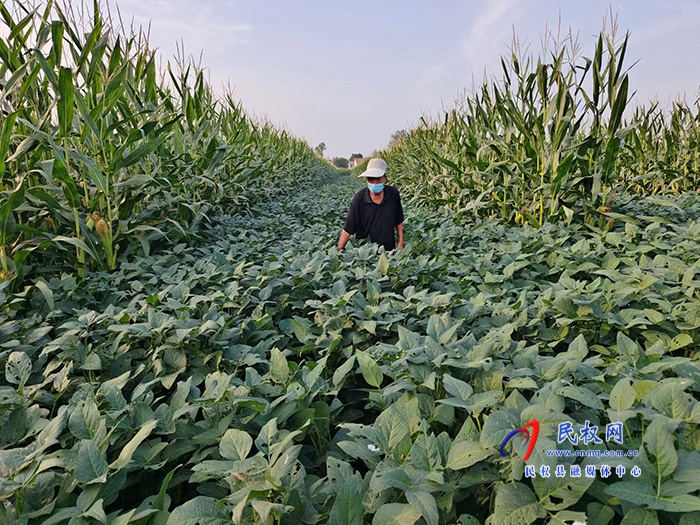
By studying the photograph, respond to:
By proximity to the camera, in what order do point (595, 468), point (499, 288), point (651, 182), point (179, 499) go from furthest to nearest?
point (651, 182), point (499, 288), point (179, 499), point (595, 468)

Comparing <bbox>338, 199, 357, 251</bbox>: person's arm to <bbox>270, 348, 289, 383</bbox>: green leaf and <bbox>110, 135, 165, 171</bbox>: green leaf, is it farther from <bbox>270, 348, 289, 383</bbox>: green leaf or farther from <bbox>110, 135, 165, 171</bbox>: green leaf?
<bbox>270, 348, 289, 383</bbox>: green leaf

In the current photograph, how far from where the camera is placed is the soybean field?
30.1 inches

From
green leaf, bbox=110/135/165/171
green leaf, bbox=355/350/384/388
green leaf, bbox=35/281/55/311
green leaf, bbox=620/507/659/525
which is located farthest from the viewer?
green leaf, bbox=110/135/165/171

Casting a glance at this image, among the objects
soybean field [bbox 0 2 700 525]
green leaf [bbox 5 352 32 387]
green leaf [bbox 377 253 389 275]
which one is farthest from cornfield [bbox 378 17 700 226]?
green leaf [bbox 5 352 32 387]

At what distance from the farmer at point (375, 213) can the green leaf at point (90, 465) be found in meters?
3.01

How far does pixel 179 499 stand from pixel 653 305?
192 centimetres

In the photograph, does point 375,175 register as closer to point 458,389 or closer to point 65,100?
point 65,100

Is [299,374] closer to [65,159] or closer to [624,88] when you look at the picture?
[65,159]

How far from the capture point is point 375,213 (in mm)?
3900

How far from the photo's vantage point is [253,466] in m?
0.81

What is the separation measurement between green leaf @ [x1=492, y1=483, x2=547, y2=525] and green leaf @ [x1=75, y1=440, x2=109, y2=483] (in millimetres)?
754

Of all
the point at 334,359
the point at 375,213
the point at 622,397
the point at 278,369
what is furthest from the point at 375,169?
the point at 622,397

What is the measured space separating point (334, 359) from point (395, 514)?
2.91ft

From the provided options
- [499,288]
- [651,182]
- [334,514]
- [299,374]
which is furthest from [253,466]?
[651,182]
